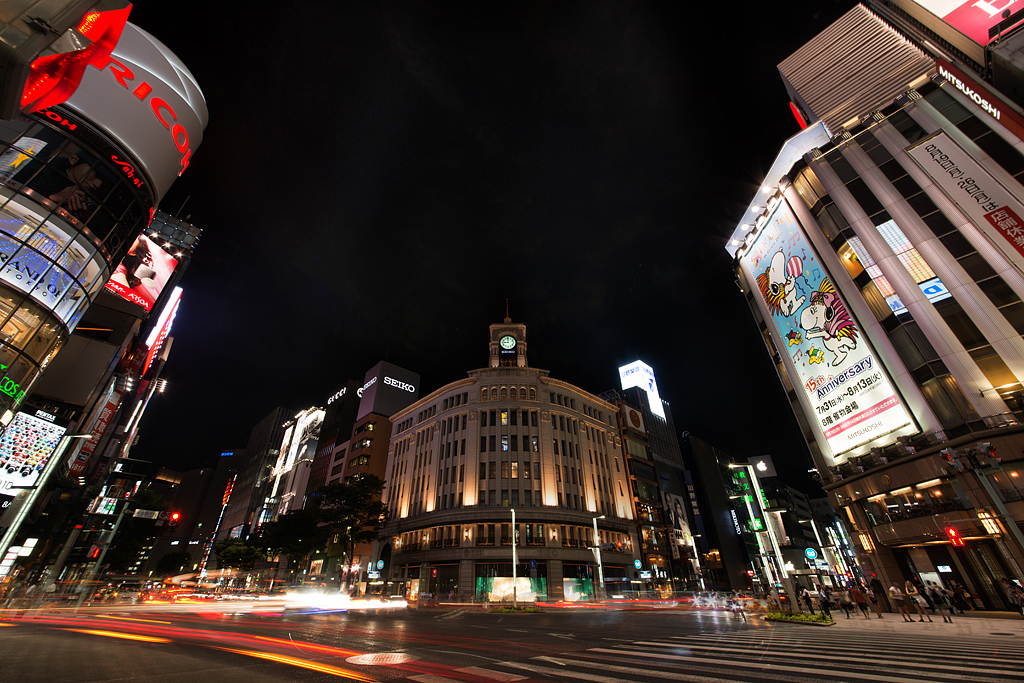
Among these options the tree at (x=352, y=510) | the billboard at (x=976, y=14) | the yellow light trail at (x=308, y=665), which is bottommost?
the yellow light trail at (x=308, y=665)

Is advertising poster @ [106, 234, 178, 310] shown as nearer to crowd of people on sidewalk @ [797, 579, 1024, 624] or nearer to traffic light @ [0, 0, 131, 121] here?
→ traffic light @ [0, 0, 131, 121]

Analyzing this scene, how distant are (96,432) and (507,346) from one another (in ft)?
167

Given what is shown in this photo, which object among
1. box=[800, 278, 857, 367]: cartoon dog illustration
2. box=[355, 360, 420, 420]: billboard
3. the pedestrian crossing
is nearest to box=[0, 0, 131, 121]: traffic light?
the pedestrian crossing

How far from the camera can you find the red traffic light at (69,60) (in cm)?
601

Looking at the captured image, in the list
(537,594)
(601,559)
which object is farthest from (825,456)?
(537,594)

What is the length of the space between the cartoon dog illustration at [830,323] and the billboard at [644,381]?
58060mm

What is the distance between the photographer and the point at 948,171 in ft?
80.4

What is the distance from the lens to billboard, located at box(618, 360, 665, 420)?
8738 cm

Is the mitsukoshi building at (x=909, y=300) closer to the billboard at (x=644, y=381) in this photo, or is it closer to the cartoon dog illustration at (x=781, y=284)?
the cartoon dog illustration at (x=781, y=284)

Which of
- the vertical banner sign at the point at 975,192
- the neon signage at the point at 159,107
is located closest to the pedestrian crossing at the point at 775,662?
the vertical banner sign at the point at 975,192

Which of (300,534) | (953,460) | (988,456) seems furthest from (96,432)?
(988,456)

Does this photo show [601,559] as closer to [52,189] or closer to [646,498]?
[646,498]

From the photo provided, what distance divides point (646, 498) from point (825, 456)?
38405 millimetres

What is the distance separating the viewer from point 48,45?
17.5 feet
